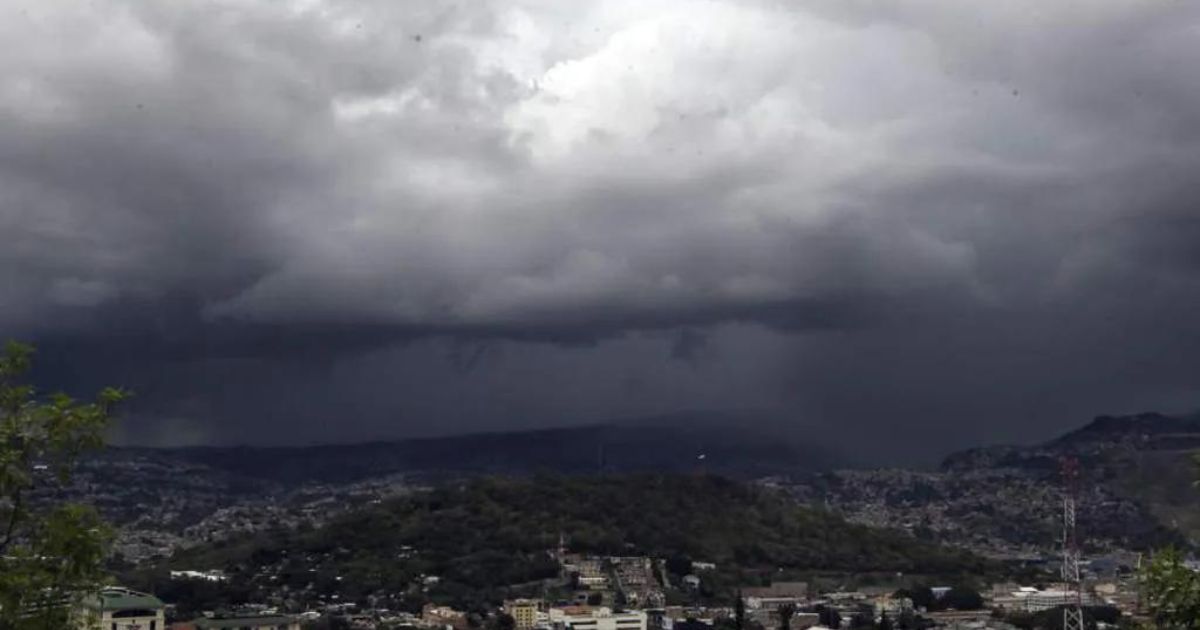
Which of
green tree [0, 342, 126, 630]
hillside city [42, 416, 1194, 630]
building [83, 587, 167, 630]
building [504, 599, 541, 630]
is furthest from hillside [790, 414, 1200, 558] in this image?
green tree [0, 342, 126, 630]

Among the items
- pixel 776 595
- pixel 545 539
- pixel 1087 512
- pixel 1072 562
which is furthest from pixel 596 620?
pixel 1087 512

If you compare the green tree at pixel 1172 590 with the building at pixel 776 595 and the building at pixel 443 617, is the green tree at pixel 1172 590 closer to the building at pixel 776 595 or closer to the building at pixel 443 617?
the building at pixel 443 617

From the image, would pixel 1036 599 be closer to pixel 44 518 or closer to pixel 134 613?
pixel 134 613

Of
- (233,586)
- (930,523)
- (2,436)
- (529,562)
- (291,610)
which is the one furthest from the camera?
(930,523)

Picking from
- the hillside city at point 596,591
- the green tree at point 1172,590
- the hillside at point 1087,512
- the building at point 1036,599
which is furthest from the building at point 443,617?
the hillside at point 1087,512

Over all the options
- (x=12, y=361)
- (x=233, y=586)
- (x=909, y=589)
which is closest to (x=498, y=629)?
(x=233, y=586)

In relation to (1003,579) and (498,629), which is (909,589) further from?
(498,629)
